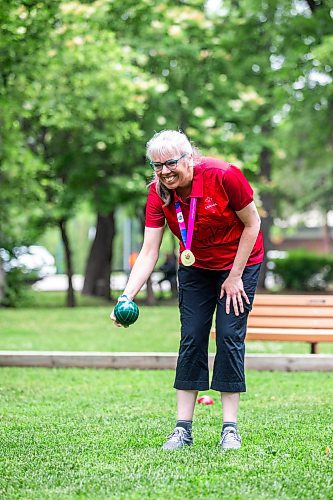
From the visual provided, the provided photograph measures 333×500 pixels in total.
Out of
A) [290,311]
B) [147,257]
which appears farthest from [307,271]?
[147,257]

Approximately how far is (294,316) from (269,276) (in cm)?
2205

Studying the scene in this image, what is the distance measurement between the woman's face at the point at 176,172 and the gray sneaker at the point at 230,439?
1.42 m

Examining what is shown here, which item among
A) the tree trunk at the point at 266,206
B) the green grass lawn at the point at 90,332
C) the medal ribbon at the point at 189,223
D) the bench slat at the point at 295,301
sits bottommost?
the green grass lawn at the point at 90,332

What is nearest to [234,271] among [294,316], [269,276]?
[294,316]

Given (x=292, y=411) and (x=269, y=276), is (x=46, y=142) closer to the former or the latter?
(x=269, y=276)

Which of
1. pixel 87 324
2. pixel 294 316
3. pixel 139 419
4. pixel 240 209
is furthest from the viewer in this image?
pixel 87 324

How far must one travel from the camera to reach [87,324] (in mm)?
15500

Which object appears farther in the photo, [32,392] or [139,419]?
[32,392]

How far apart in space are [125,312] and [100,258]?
66.6ft

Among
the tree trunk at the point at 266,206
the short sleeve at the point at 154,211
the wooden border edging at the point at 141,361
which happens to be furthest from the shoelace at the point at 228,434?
the tree trunk at the point at 266,206

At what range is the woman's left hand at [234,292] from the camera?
5.28 meters

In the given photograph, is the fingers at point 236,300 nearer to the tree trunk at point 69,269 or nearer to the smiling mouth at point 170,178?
the smiling mouth at point 170,178

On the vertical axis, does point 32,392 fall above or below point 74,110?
below

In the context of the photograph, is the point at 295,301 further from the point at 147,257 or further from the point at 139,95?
the point at 139,95
